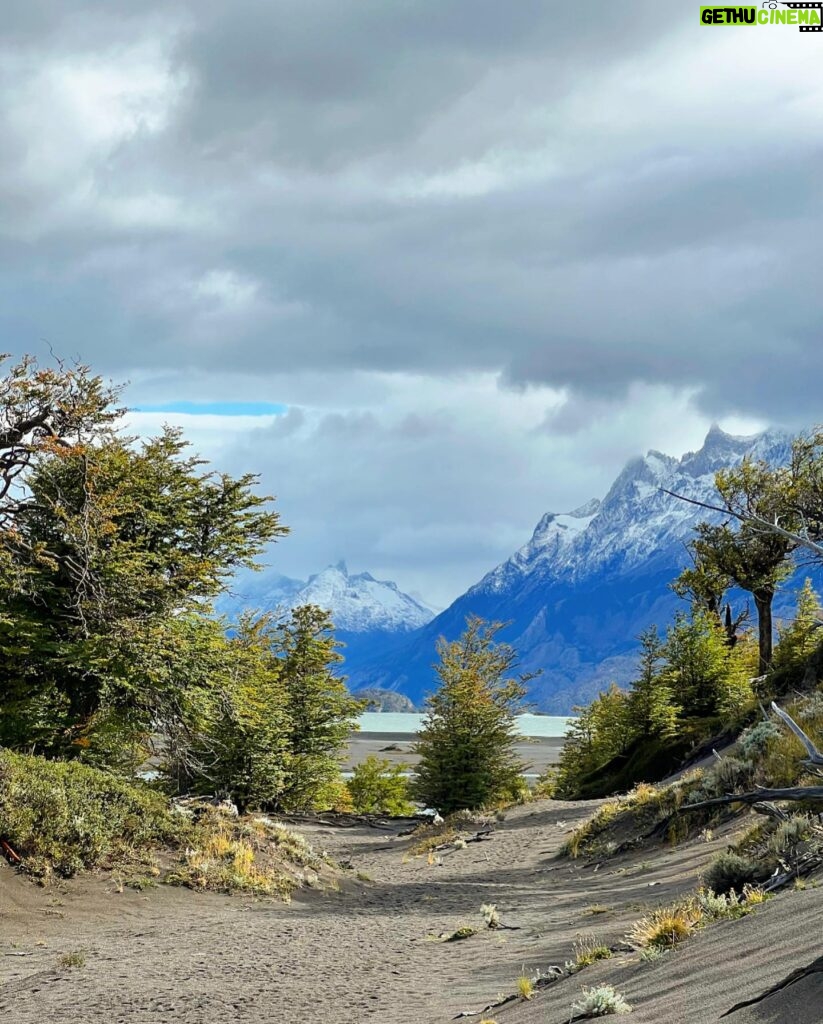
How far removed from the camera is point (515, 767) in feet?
148

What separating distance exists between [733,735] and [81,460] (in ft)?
72.4

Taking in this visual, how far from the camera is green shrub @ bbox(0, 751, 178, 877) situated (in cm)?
1617

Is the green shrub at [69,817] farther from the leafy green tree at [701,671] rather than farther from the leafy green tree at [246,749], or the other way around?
the leafy green tree at [701,671]

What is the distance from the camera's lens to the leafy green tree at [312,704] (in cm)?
4138

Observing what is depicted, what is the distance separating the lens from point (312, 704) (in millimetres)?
44156

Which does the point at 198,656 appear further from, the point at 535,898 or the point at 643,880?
the point at 643,880

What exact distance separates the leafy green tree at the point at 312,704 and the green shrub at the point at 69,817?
868 inches

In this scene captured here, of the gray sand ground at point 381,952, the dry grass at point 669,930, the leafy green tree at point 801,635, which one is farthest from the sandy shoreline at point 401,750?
the dry grass at point 669,930

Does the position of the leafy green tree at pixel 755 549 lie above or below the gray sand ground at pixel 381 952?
above

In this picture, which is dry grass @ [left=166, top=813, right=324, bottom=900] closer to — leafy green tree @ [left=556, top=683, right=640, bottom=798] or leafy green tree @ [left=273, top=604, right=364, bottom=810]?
leafy green tree @ [left=273, top=604, right=364, bottom=810]

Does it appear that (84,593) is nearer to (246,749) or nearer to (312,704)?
(246,749)

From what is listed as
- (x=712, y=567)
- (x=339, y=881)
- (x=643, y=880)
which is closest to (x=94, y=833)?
(x=339, y=881)

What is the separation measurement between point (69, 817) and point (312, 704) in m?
27.4

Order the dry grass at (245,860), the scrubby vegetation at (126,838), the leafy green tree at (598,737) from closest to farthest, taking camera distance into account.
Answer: the scrubby vegetation at (126,838) → the dry grass at (245,860) → the leafy green tree at (598,737)
